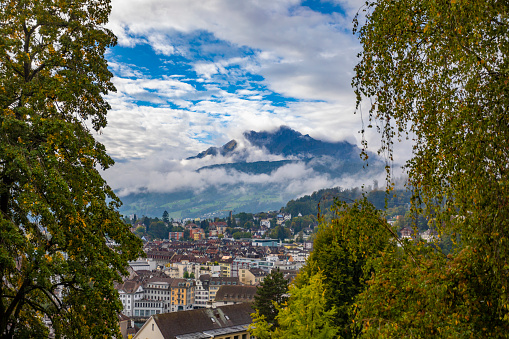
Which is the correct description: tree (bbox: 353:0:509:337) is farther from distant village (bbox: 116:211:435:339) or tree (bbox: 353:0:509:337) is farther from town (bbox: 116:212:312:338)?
town (bbox: 116:212:312:338)

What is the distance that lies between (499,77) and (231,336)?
41071 millimetres

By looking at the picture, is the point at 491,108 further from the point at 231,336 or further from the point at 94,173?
the point at 231,336

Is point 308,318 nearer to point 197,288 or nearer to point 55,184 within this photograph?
point 55,184

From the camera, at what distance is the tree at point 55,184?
7.18 metres

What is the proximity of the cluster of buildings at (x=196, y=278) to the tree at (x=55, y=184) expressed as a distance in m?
32.0

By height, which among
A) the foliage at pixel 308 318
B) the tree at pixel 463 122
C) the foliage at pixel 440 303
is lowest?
the foliage at pixel 308 318

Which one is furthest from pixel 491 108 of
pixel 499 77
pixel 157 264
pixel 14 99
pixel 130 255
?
pixel 157 264

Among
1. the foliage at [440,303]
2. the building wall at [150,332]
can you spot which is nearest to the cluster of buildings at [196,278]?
the building wall at [150,332]

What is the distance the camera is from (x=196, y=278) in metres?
125

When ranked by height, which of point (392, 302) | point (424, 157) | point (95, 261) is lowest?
point (392, 302)

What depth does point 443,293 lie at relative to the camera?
4395mm

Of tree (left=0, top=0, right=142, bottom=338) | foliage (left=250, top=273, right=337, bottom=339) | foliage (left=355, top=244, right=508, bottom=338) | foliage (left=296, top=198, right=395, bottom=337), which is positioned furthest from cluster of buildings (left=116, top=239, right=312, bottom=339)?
foliage (left=355, top=244, right=508, bottom=338)

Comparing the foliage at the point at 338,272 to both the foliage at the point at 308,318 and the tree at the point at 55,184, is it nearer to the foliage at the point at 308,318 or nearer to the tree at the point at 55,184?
the foliage at the point at 308,318

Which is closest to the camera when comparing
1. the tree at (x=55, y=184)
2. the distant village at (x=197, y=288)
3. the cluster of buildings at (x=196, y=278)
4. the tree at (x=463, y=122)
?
the tree at (x=463, y=122)
